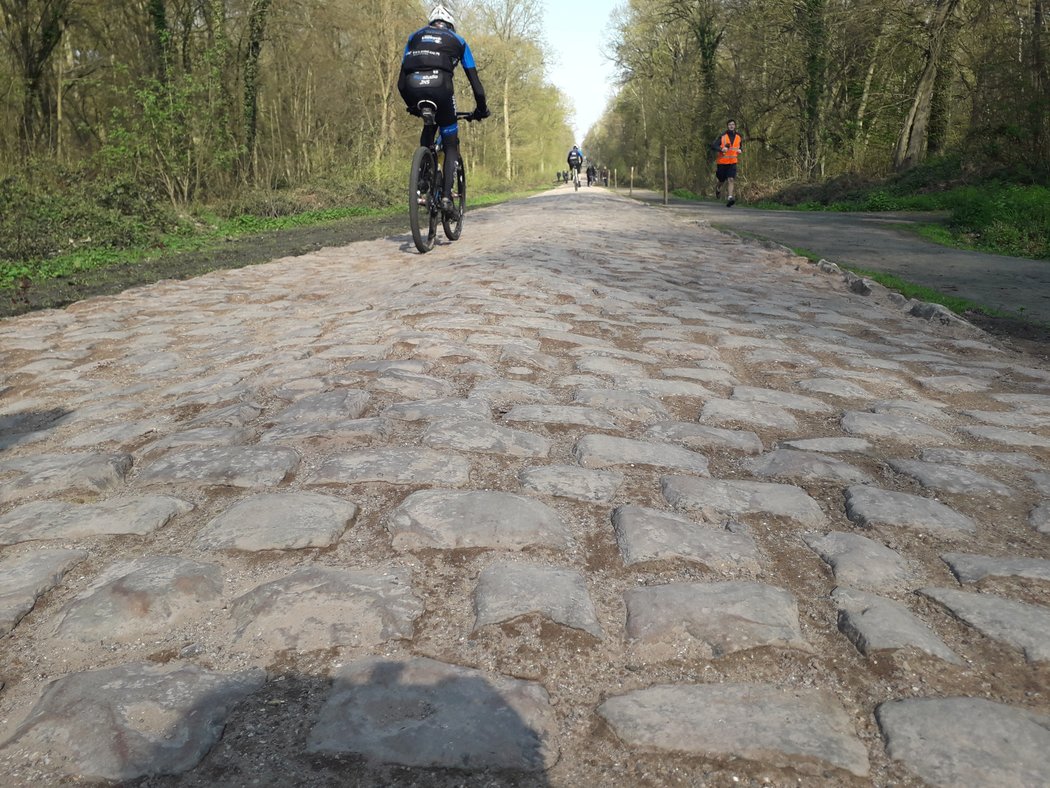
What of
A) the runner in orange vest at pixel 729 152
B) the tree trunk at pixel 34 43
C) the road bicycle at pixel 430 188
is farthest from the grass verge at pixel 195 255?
the runner in orange vest at pixel 729 152

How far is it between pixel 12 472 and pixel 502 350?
7.36 feet

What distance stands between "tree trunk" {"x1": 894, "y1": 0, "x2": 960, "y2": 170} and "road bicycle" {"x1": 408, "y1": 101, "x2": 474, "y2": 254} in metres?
15.9

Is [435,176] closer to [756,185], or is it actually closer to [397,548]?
[397,548]

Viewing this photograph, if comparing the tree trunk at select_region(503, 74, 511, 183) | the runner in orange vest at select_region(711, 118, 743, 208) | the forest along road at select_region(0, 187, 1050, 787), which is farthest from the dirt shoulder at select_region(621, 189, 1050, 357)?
the tree trunk at select_region(503, 74, 511, 183)

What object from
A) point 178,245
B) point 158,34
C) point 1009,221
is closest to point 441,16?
point 178,245

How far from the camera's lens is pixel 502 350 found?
13.2 feet

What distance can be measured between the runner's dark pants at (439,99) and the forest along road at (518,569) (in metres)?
4.05

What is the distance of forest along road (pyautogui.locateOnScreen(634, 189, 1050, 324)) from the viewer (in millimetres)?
6801

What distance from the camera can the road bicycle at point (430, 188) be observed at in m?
7.52

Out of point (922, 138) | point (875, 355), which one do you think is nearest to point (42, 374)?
point (875, 355)

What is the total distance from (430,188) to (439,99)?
3.32 feet

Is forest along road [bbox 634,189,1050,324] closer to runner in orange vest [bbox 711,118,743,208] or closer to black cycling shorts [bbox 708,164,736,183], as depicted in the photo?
runner in orange vest [bbox 711,118,743,208]

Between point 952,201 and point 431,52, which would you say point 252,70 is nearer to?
point 431,52

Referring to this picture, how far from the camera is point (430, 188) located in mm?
8180
